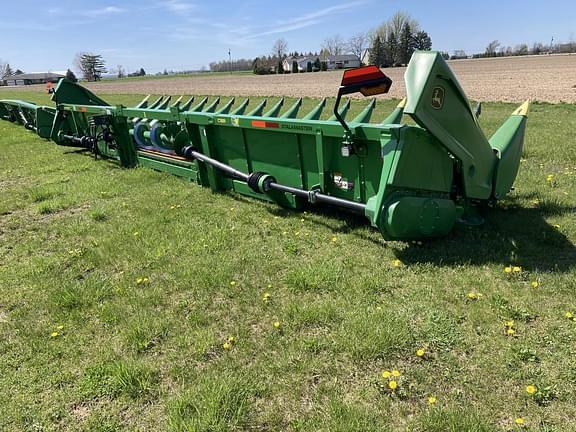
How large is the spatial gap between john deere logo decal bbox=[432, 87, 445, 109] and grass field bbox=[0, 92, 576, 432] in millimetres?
1301

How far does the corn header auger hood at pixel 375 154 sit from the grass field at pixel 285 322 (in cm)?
39

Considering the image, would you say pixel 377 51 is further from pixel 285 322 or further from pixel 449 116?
pixel 285 322

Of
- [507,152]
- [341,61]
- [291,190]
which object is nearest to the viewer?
[507,152]

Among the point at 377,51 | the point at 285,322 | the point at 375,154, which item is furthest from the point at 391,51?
the point at 285,322

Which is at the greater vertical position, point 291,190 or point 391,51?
point 391,51

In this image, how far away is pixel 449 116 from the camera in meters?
3.84

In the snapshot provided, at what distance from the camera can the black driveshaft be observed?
4.27 metres

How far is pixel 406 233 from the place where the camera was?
3.85m

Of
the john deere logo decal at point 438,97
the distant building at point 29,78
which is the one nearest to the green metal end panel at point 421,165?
the john deere logo decal at point 438,97

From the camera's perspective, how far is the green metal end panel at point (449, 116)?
3543mm

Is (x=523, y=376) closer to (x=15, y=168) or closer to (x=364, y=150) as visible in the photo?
(x=364, y=150)

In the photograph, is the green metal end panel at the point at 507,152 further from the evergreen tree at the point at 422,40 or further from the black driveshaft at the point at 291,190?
the evergreen tree at the point at 422,40

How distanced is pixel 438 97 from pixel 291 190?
183cm

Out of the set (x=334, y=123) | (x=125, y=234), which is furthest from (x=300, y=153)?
(x=125, y=234)
